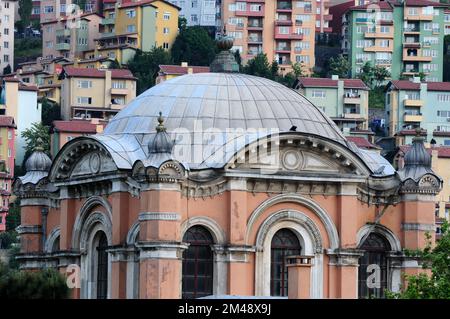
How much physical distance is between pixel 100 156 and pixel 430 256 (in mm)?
12217

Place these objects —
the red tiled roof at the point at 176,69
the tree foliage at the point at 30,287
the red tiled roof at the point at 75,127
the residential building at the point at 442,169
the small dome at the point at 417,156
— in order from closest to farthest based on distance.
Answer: the tree foliage at the point at 30,287, the small dome at the point at 417,156, the residential building at the point at 442,169, the red tiled roof at the point at 75,127, the red tiled roof at the point at 176,69

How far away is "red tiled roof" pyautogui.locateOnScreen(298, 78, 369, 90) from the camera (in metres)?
182

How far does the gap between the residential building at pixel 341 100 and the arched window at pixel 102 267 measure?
121046mm

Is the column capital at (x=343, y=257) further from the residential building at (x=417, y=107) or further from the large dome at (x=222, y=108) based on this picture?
the residential building at (x=417, y=107)

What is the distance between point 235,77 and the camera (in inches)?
2479

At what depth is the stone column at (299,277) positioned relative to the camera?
2137 inches

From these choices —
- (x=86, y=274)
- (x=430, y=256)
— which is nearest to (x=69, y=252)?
(x=86, y=274)

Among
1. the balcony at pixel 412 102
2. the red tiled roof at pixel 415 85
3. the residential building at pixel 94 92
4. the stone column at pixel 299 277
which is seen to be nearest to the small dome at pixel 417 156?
the stone column at pixel 299 277

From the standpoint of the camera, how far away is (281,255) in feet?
195

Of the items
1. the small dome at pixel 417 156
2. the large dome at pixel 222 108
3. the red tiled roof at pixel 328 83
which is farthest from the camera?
the red tiled roof at pixel 328 83

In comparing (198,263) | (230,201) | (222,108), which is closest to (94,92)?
(222,108)

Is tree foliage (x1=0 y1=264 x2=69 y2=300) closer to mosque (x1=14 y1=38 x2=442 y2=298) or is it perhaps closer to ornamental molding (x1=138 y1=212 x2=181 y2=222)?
ornamental molding (x1=138 y1=212 x2=181 y2=222)

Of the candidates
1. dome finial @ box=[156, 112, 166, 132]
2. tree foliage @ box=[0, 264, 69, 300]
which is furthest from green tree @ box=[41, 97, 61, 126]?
tree foliage @ box=[0, 264, 69, 300]

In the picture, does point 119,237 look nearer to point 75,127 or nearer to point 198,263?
point 198,263
